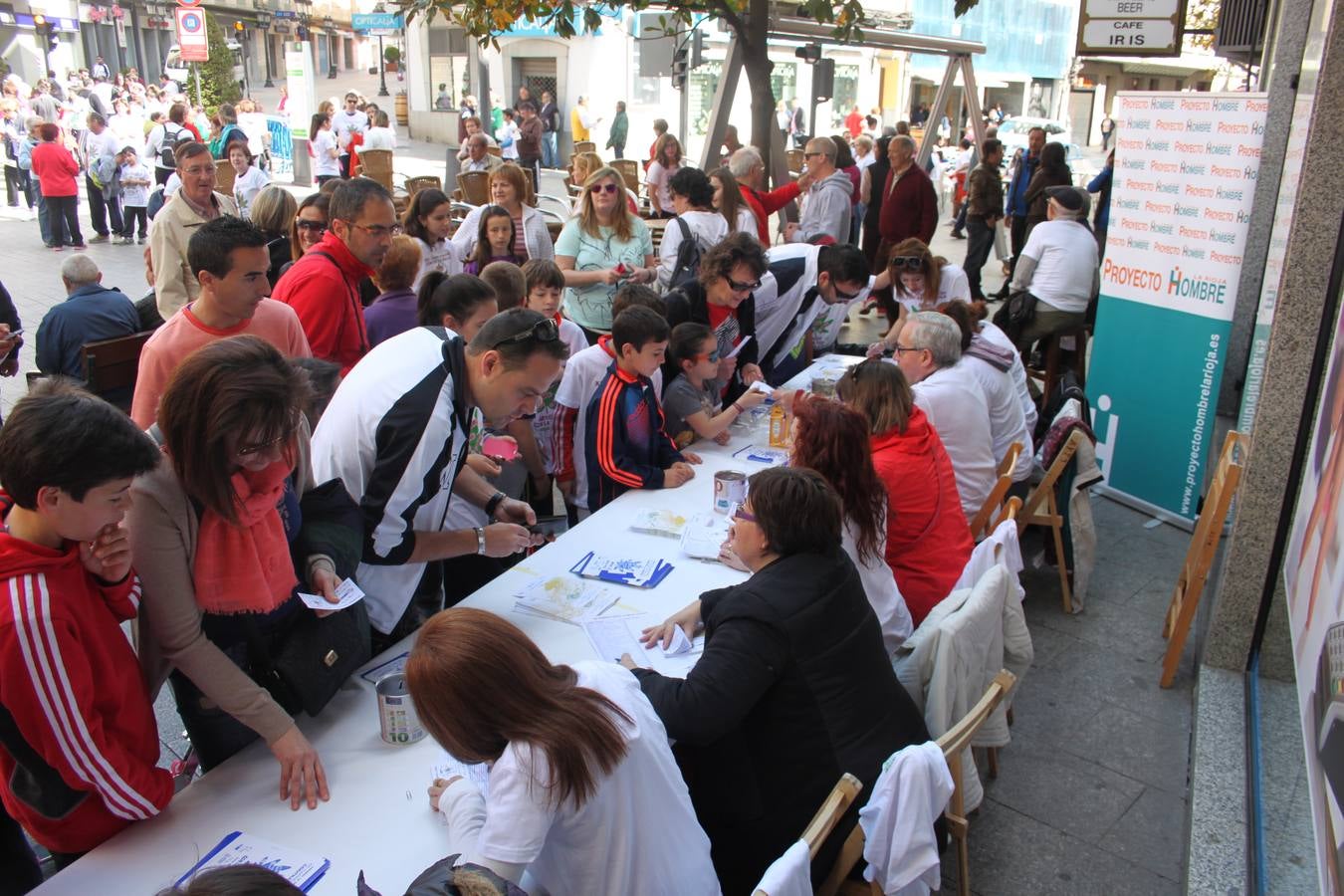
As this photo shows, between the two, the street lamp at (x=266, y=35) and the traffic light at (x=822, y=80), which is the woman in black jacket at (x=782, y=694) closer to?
the traffic light at (x=822, y=80)

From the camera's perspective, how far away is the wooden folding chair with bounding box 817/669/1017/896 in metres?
2.25

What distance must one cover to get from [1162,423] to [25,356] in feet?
25.9

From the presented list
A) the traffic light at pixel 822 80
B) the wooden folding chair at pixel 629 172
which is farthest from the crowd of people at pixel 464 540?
the wooden folding chair at pixel 629 172

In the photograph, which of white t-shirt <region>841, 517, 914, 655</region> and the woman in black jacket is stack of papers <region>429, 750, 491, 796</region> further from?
white t-shirt <region>841, 517, 914, 655</region>

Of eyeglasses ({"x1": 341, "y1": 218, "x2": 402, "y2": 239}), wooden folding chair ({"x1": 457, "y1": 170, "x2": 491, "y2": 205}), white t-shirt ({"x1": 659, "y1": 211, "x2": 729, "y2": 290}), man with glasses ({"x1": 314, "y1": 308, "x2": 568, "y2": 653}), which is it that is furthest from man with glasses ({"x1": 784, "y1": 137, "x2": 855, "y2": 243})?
man with glasses ({"x1": 314, "y1": 308, "x2": 568, "y2": 653})

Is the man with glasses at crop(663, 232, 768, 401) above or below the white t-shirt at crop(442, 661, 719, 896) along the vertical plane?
above

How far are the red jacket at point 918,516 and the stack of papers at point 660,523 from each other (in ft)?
2.30

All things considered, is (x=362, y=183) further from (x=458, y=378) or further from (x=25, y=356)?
(x=25, y=356)

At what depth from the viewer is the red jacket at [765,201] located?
744cm

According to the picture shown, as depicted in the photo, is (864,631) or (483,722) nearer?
(483,722)

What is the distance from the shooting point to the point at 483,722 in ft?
A: 5.56

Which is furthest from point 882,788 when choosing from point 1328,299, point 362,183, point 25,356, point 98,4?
point 98,4

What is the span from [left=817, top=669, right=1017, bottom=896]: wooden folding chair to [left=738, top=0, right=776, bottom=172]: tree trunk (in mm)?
5592

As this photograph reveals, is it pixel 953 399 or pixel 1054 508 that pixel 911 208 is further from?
pixel 953 399
